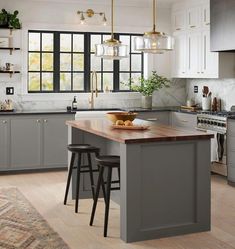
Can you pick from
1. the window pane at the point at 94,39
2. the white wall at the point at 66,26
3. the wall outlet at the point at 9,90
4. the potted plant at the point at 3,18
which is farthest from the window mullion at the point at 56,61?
the potted plant at the point at 3,18

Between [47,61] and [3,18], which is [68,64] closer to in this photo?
[47,61]

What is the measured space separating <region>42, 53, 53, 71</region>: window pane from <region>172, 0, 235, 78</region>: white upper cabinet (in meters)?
2.09

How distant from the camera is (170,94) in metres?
9.10

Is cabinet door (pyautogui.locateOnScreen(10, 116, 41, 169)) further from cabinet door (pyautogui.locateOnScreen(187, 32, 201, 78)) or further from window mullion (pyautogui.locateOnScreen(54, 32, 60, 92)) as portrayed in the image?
cabinet door (pyautogui.locateOnScreen(187, 32, 201, 78))

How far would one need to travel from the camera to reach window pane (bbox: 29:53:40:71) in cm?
832

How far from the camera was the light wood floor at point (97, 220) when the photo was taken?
4512mm

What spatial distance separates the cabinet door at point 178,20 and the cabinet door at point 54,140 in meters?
2.43

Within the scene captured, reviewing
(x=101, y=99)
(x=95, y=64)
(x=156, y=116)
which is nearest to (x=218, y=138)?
(x=156, y=116)

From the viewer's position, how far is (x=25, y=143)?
7672 millimetres

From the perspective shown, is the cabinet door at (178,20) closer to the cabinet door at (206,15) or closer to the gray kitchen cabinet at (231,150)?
the cabinet door at (206,15)

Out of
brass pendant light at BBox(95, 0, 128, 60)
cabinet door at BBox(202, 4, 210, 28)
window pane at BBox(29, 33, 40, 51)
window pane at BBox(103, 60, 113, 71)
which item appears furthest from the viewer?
window pane at BBox(103, 60, 113, 71)

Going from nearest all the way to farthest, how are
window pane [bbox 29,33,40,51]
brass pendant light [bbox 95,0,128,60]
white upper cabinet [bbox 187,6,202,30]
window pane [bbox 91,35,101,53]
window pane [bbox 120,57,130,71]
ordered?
brass pendant light [bbox 95,0,128,60], white upper cabinet [bbox 187,6,202,30], window pane [bbox 29,33,40,51], window pane [bbox 91,35,101,53], window pane [bbox 120,57,130,71]

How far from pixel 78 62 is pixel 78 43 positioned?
0.31m

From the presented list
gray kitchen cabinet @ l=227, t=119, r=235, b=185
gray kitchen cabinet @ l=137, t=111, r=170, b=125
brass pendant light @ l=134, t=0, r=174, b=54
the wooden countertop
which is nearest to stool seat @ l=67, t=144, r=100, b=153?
the wooden countertop
